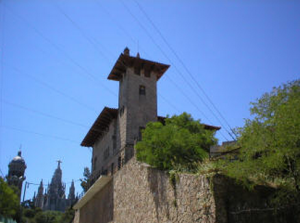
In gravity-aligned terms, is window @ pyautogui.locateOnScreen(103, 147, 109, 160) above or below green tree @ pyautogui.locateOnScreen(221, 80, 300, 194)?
above

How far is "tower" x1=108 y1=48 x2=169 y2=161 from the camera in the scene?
89.8 ft

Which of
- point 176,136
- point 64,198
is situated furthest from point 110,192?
point 64,198

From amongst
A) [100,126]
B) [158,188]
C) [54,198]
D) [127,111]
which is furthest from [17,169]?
[158,188]

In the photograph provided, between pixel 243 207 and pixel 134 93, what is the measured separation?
19.4 meters

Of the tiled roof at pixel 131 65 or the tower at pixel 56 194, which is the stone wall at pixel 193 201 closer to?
the tiled roof at pixel 131 65

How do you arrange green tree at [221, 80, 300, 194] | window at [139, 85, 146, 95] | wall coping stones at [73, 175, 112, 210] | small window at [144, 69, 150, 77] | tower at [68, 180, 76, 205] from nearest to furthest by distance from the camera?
green tree at [221, 80, 300, 194] → wall coping stones at [73, 175, 112, 210] → window at [139, 85, 146, 95] → small window at [144, 69, 150, 77] → tower at [68, 180, 76, 205]

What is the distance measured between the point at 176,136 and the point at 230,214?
6673 millimetres

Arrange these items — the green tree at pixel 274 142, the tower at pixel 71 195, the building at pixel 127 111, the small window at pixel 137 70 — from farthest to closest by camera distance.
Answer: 1. the tower at pixel 71 195
2. the small window at pixel 137 70
3. the building at pixel 127 111
4. the green tree at pixel 274 142

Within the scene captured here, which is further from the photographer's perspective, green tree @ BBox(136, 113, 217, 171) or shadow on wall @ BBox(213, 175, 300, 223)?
green tree @ BBox(136, 113, 217, 171)

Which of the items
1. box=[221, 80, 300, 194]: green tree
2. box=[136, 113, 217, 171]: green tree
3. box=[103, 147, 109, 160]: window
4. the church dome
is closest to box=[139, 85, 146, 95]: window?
box=[103, 147, 109, 160]: window

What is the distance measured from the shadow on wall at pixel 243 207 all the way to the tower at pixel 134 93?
15170 mm

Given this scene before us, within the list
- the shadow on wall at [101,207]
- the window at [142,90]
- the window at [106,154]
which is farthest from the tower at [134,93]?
the window at [106,154]

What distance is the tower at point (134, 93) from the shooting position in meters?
27.4

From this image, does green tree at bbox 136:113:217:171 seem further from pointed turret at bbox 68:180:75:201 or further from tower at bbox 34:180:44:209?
tower at bbox 34:180:44:209
